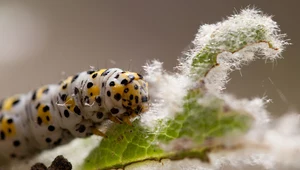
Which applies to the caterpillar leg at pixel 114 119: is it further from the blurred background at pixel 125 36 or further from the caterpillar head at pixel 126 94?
the blurred background at pixel 125 36

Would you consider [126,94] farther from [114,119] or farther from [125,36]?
[125,36]

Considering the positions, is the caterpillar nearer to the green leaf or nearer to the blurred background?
the green leaf

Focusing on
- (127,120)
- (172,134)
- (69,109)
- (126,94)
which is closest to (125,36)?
(69,109)

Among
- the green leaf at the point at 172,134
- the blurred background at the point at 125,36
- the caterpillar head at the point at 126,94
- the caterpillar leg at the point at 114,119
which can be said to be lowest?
the green leaf at the point at 172,134

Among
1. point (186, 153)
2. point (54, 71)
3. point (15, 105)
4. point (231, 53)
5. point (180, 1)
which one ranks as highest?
point (180, 1)

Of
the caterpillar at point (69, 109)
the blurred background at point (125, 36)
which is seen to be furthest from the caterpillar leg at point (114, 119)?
the blurred background at point (125, 36)

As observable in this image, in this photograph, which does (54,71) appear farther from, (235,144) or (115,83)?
(235,144)

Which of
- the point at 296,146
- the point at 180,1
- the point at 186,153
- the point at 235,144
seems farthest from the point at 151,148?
the point at 180,1
